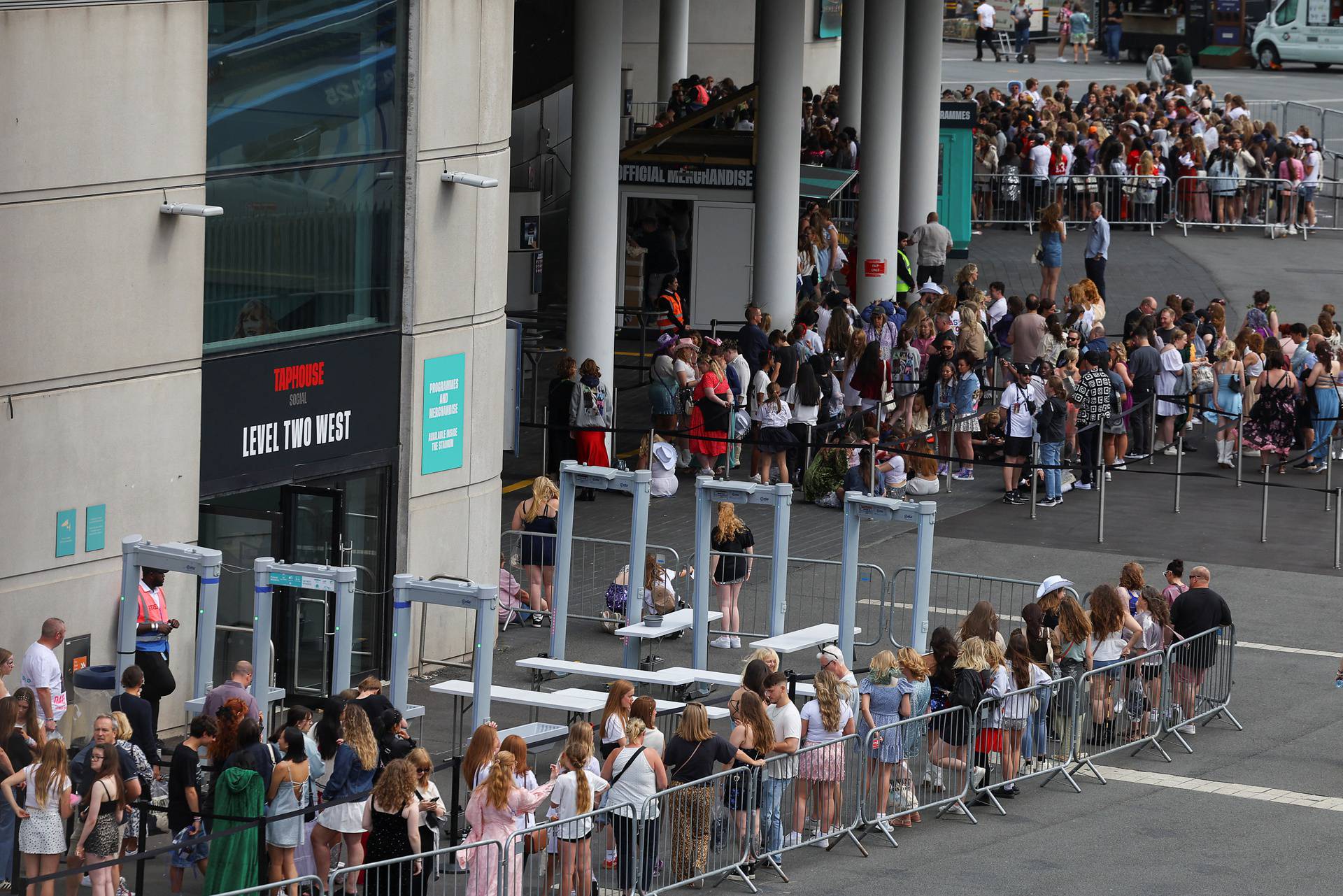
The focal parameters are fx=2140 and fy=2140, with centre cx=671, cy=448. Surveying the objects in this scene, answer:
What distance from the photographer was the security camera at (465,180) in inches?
695

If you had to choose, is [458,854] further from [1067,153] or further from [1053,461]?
[1067,153]

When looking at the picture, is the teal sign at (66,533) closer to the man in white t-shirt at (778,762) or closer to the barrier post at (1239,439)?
the man in white t-shirt at (778,762)

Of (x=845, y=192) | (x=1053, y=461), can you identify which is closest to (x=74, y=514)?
(x=1053, y=461)

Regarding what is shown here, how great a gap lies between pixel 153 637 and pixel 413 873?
4.12 metres

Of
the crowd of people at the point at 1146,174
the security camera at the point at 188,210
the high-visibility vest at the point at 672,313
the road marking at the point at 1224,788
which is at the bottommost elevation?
the road marking at the point at 1224,788

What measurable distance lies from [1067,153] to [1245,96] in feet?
57.5

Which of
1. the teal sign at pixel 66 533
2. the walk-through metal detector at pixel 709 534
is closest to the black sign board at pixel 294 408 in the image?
the teal sign at pixel 66 533

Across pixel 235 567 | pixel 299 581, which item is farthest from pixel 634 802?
pixel 235 567

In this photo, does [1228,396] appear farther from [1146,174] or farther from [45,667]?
[45,667]

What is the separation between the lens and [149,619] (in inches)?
596

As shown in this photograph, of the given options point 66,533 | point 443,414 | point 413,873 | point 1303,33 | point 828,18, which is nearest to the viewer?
point 413,873

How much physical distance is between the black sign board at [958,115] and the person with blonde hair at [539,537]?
19.1m

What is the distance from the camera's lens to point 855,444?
23.6 meters

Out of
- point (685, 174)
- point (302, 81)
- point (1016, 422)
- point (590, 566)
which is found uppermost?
→ point (685, 174)
